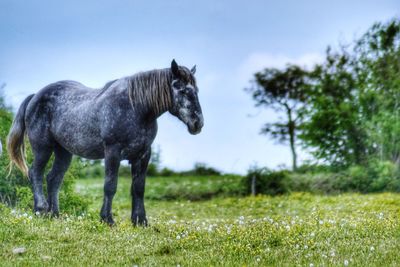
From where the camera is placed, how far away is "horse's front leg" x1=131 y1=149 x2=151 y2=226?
11.4 metres

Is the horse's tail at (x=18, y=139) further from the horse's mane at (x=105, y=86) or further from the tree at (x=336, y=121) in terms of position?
the tree at (x=336, y=121)

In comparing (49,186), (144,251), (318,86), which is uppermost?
(318,86)

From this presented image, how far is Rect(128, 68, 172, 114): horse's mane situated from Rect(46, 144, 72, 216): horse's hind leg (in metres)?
2.75

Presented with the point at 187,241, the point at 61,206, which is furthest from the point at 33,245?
the point at 61,206

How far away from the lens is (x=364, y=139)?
34.1 metres

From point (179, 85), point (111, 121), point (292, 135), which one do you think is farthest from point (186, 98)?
point (292, 135)

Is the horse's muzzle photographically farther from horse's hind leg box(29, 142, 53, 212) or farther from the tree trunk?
the tree trunk

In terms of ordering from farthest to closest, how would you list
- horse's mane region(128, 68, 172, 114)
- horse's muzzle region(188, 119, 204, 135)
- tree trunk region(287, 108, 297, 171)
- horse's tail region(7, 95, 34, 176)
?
tree trunk region(287, 108, 297, 171)
horse's tail region(7, 95, 34, 176)
horse's mane region(128, 68, 172, 114)
horse's muzzle region(188, 119, 204, 135)

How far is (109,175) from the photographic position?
11039 mm

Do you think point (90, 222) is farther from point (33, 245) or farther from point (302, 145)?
point (302, 145)

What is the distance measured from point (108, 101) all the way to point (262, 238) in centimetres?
389

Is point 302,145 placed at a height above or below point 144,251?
above

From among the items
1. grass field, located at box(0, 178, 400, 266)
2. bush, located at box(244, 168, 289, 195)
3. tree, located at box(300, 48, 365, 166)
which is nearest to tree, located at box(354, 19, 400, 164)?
tree, located at box(300, 48, 365, 166)

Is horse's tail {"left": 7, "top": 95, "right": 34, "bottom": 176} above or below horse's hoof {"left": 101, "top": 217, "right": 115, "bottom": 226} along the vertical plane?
above
